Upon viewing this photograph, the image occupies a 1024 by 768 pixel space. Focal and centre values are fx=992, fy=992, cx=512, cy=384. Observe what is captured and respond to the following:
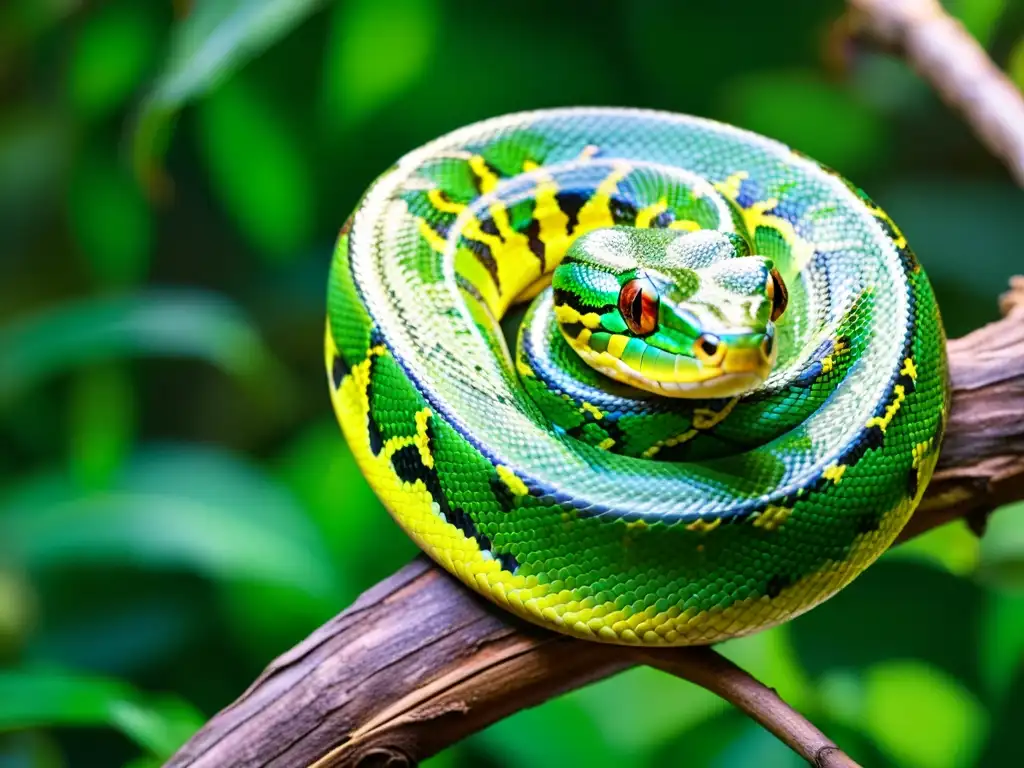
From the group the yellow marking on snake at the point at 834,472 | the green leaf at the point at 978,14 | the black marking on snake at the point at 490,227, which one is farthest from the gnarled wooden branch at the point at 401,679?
the green leaf at the point at 978,14

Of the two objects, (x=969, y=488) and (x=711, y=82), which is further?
(x=711, y=82)

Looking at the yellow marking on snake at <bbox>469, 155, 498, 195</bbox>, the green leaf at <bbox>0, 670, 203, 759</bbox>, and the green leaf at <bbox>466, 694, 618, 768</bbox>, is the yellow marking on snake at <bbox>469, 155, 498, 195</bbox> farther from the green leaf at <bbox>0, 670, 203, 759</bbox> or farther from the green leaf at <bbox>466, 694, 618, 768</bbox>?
the green leaf at <bbox>466, 694, 618, 768</bbox>

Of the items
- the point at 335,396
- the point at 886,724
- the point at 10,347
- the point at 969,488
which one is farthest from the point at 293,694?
the point at 10,347

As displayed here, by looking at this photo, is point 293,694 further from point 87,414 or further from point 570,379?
point 87,414

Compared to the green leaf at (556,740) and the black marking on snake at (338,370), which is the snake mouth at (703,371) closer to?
the black marking on snake at (338,370)

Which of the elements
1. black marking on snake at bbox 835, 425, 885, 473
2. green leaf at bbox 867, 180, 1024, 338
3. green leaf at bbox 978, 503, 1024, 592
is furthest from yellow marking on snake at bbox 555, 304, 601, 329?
green leaf at bbox 867, 180, 1024, 338

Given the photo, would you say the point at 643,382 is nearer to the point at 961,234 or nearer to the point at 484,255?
the point at 484,255

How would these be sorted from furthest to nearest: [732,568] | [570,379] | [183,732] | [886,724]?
[886,724]
[183,732]
[570,379]
[732,568]
